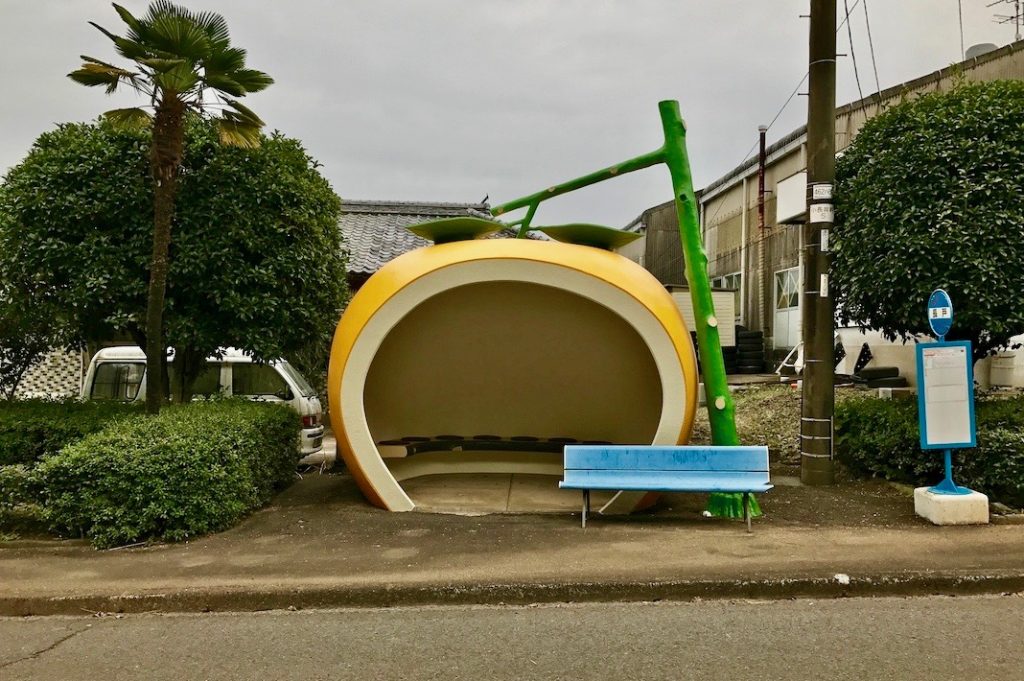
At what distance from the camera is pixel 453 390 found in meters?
9.38

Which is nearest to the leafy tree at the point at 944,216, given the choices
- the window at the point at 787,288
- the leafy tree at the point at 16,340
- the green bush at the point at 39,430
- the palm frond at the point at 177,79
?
the palm frond at the point at 177,79

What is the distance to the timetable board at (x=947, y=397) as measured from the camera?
6.71 m

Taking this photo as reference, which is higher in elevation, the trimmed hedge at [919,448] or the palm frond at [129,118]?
the palm frond at [129,118]

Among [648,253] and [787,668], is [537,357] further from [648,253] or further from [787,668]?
[648,253]

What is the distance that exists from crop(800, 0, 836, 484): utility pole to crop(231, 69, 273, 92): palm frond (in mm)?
5554

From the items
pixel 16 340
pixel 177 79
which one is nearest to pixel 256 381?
pixel 16 340

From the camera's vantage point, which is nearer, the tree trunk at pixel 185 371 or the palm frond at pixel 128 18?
the palm frond at pixel 128 18

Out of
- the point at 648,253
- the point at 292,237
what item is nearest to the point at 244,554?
A: the point at 292,237

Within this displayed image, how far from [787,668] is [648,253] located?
25.6m

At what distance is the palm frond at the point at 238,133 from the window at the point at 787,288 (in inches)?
549

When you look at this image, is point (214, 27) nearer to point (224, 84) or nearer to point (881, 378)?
point (224, 84)

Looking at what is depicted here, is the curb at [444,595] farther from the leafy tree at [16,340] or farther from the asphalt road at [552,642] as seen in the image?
the leafy tree at [16,340]

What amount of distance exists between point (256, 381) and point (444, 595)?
6.52m

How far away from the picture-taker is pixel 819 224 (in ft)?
25.7
